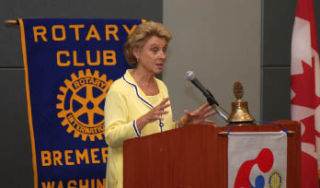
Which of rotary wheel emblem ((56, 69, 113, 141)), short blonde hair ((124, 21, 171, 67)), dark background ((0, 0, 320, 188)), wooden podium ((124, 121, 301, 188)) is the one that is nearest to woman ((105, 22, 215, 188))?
short blonde hair ((124, 21, 171, 67))

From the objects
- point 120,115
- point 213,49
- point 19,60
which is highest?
point 213,49

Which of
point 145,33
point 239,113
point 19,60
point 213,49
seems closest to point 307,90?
point 213,49

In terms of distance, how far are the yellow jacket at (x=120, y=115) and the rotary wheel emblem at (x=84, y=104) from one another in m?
0.98

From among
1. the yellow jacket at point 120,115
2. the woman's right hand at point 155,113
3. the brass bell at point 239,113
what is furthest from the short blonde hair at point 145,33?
the brass bell at point 239,113

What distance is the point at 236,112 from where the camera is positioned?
4.88ft

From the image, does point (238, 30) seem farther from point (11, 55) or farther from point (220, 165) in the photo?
point (220, 165)

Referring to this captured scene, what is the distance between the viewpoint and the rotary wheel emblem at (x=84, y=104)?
285 cm

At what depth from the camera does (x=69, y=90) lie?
9.38ft

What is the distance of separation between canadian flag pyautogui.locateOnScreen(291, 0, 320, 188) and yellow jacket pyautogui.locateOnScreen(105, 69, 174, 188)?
116 cm

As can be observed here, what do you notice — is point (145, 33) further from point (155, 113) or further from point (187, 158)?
point (187, 158)

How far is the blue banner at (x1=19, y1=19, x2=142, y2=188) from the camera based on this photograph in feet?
9.22

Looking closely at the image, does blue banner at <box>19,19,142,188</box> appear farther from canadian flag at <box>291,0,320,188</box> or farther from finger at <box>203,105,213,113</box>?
finger at <box>203,105,213,113</box>

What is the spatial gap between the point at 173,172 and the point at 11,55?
1.85 m

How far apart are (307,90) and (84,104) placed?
148 cm
